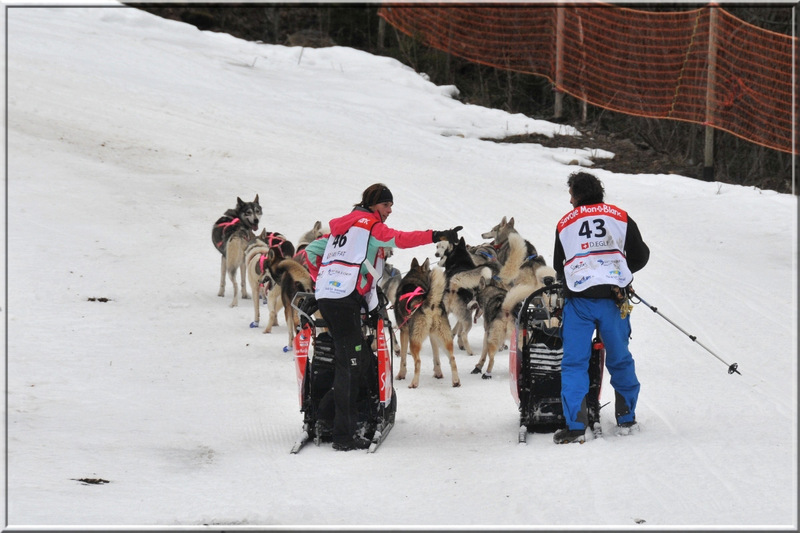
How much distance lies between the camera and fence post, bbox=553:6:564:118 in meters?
18.8

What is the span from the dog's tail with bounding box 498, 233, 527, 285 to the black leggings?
3.04m

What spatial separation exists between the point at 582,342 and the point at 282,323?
180 inches

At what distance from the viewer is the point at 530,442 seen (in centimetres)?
587

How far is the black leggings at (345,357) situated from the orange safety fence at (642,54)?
1103cm

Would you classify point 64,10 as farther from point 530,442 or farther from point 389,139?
point 530,442

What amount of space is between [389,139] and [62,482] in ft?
39.9

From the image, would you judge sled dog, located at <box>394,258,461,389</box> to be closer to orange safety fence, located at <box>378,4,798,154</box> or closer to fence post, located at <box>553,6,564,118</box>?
orange safety fence, located at <box>378,4,798,154</box>

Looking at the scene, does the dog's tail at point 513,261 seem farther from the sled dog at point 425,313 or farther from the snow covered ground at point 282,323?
the sled dog at point 425,313

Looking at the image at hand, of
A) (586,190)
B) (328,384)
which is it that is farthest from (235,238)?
(586,190)

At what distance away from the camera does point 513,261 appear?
28.6 feet

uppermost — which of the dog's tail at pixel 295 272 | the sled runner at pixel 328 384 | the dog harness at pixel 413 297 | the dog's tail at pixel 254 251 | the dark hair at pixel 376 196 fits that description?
the dark hair at pixel 376 196

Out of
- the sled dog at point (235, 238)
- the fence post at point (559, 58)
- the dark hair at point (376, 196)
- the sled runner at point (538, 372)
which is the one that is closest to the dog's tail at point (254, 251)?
the sled dog at point (235, 238)

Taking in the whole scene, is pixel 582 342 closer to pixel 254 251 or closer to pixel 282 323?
pixel 282 323

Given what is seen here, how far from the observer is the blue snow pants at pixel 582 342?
5652 mm
